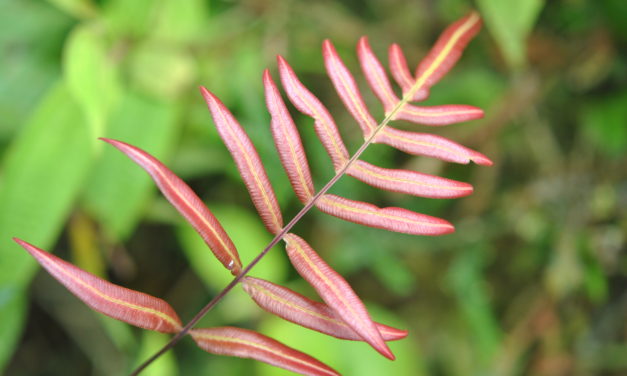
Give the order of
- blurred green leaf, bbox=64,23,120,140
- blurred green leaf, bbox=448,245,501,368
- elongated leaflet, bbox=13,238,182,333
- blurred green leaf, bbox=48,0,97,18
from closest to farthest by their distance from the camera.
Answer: elongated leaflet, bbox=13,238,182,333 < blurred green leaf, bbox=64,23,120,140 < blurred green leaf, bbox=48,0,97,18 < blurred green leaf, bbox=448,245,501,368

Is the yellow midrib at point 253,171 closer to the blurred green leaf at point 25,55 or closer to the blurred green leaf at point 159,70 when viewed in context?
the blurred green leaf at point 159,70

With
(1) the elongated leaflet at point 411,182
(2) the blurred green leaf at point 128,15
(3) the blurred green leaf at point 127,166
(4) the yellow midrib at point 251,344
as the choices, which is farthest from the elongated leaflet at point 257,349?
(2) the blurred green leaf at point 128,15

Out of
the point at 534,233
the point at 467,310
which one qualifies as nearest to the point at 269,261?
the point at 467,310

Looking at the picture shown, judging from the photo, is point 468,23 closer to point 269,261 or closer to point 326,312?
A: point 326,312

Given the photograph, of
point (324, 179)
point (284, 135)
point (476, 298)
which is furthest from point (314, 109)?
point (476, 298)

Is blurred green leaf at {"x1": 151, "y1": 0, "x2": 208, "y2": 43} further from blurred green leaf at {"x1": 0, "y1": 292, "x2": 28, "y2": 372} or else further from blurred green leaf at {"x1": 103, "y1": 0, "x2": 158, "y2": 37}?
blurred green leaf at {"x1": 0, "y1": 292, "x2": 28, "y2": 372}

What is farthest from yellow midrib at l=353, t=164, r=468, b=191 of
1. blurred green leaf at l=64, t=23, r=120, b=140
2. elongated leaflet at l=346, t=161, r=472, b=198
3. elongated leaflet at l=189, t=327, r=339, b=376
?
blurred green leaf at l=64, t=23, r=120, b=140
